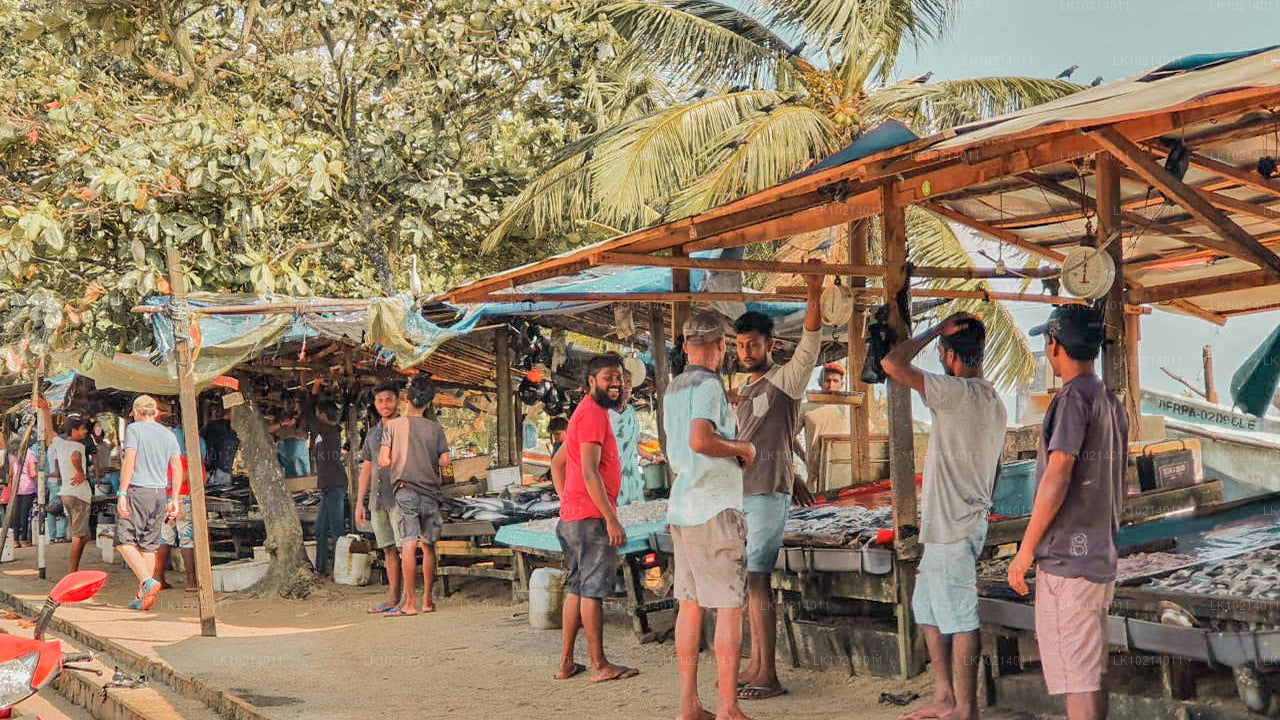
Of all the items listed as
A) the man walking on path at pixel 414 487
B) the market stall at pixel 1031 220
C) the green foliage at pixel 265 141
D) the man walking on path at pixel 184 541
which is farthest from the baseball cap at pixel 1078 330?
the man walking on path at pixel 184 541

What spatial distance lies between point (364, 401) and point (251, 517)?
1.99m

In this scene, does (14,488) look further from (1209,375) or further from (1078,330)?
(1209,375)

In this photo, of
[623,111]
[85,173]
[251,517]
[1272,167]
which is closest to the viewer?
[1272,167]

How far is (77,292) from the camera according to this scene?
498 inches

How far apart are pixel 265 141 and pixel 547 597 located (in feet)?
16.2

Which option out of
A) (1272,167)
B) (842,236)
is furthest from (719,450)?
(842,236)

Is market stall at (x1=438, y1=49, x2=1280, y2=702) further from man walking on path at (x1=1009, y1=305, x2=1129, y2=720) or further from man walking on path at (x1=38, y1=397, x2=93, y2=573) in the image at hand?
man walking on path at (x1=38, y1=397, x2=93, y2=573)

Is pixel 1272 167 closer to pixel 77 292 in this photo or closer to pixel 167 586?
pixel 77 292

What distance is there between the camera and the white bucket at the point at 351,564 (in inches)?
519

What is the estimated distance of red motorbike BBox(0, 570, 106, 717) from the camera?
483 centimetres

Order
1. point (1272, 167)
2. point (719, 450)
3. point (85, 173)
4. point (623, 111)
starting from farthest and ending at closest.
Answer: point (623, 111), point (85, 173), point (1272, 167), point (719, 450)

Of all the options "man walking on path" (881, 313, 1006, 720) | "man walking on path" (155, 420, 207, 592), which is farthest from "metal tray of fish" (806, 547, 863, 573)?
"man walking on path" (155, 420, 207, 592)

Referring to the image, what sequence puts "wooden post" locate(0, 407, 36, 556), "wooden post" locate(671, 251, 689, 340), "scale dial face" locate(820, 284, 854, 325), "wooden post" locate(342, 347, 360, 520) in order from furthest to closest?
"wooden post" locate(0, 407, 36, 556) < "wooden post" locate(342, 347, 360, 520) < "wooden post" locate(671, 251, 689, 340) < "scale dial face" locate(820, 284, 854, 325)

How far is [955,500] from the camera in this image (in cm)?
562
